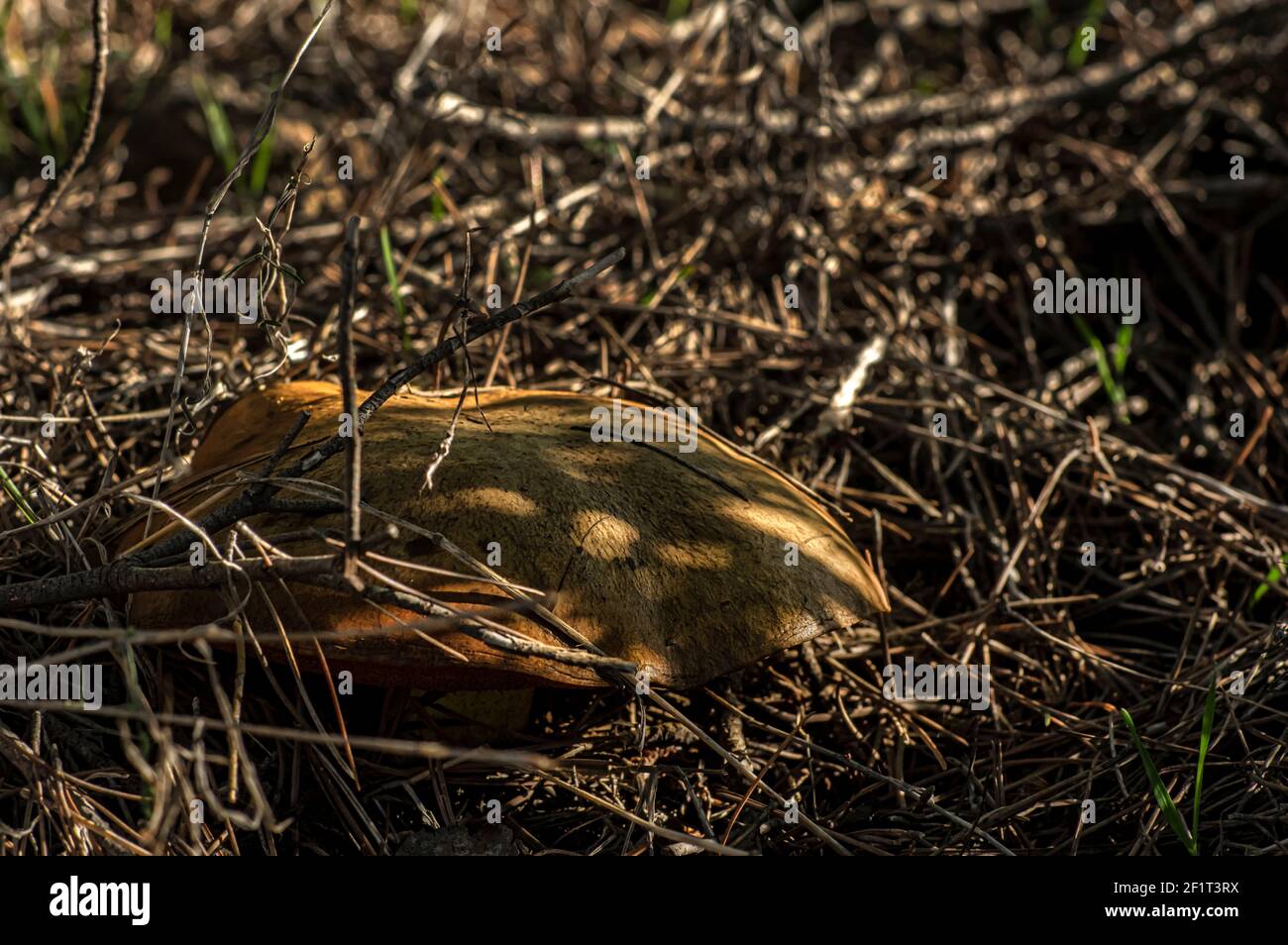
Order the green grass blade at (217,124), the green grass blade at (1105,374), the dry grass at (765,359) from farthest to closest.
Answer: the green grass blade at (217,124) → the green grass blade at (1105,374) → the dry grass at (765,359)

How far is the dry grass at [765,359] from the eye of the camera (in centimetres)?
185

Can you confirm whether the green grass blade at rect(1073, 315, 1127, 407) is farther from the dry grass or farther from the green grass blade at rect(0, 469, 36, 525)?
the green grass blade at rect(0, 469, 36, 525)

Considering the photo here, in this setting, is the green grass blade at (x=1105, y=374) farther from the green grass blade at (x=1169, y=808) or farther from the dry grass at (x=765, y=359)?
the green grass blade at (x=1169, y=808)

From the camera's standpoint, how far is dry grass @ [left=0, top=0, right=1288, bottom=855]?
6.07 feet

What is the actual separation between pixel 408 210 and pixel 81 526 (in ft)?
5.75

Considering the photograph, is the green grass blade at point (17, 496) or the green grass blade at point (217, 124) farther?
the green grass blade at point (217, 124)

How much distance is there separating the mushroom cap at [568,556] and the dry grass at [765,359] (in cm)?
19

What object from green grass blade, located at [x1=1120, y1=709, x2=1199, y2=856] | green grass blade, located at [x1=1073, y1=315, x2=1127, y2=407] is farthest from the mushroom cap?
green grass blade, located at [x1=1073, y1=315, x2=1127, y2=407]

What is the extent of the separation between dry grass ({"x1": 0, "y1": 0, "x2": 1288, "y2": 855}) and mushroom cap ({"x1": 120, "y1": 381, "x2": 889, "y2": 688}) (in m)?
0.19

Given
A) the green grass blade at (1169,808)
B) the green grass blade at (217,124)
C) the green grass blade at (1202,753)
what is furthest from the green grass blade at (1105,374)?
the green grass blade at (217,124)

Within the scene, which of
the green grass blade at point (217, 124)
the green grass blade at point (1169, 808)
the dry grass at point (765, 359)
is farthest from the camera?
the green grass blade at point (217, 124)

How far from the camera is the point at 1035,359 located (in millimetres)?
2963

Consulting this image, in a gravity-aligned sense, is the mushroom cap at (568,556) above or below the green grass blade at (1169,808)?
above
